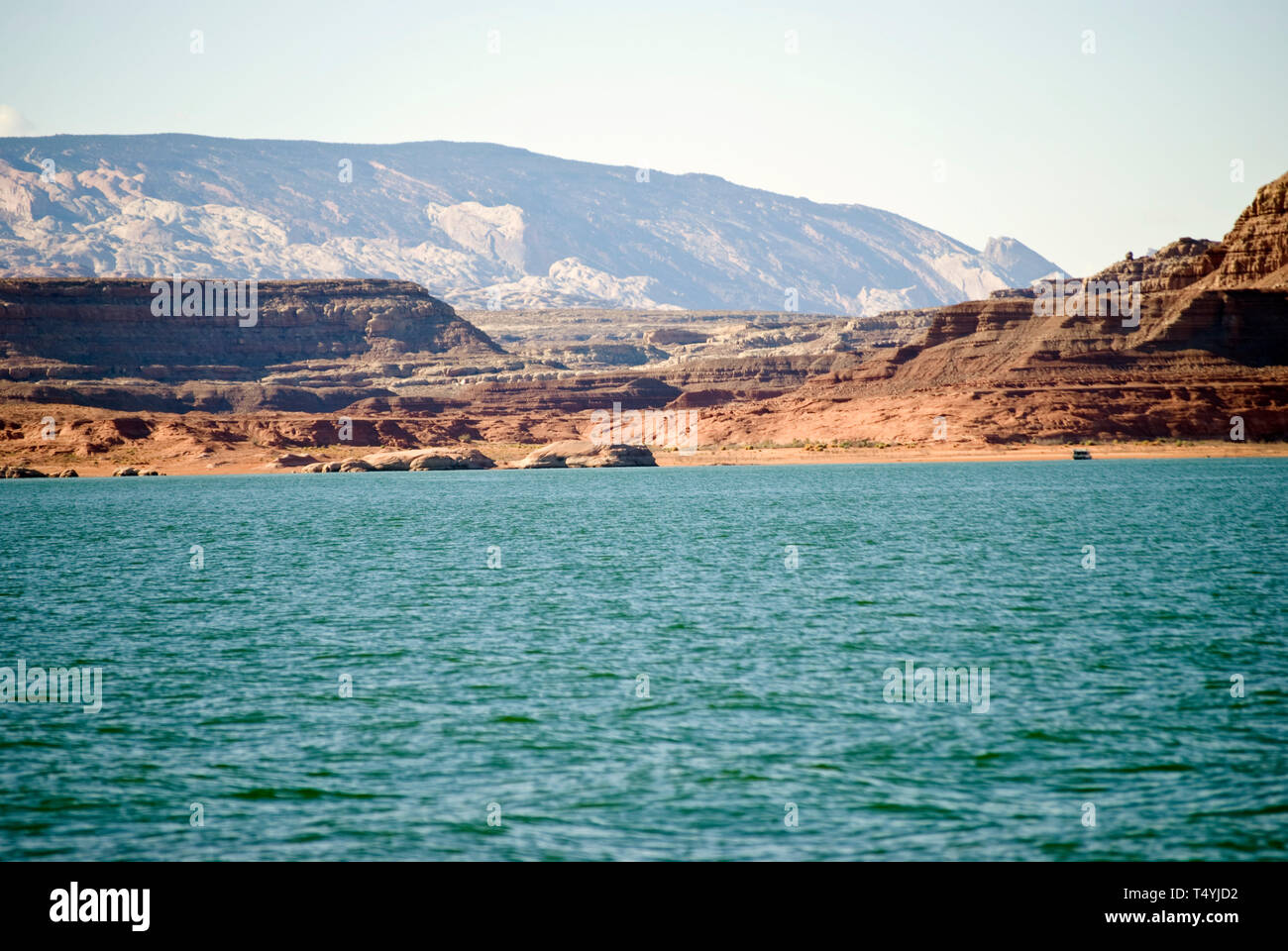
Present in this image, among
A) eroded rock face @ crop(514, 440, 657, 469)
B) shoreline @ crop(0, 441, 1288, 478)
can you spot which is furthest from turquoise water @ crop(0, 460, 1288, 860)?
eroded rock face @ crop(514, 440, 657, 469)

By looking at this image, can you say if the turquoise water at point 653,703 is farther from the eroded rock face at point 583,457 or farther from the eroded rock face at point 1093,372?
the eroded rock face at point 583,457

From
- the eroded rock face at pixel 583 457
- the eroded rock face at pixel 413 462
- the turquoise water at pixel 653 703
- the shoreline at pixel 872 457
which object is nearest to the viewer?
the turquoise water at pixel 653 703

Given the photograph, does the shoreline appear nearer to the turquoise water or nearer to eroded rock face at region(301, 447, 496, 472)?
eroded rock face at region(301, 447, 496, 472)

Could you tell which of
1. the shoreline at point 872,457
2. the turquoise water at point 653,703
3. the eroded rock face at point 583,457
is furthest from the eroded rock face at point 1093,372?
the turquoise water at point 653,703

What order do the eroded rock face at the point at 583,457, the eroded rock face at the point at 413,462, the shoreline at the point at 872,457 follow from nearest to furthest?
the shoreline at the point at 872,457
the eroded rock face at the point at 413,462
the eroded rock face at the point at 583,457
